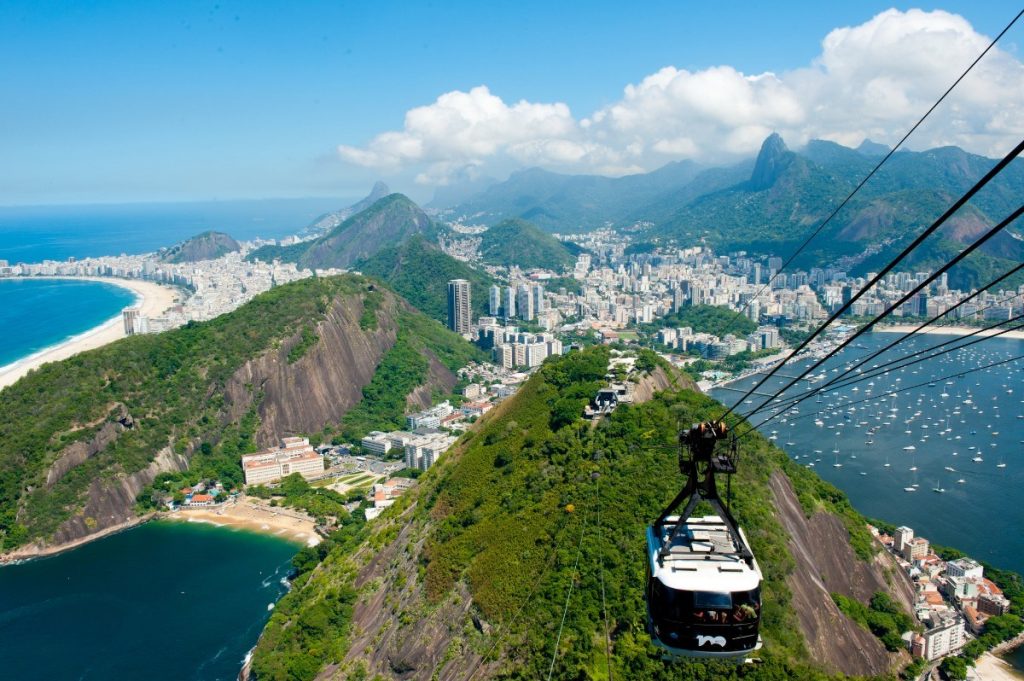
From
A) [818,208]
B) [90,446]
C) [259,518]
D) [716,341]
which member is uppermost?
[818,208]

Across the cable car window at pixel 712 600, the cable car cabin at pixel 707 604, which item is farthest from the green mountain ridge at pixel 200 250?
the cable car window at pixel 712 600

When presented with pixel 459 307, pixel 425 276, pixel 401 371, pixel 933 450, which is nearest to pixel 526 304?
pixel 459 307

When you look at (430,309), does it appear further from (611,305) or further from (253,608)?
(253,608)

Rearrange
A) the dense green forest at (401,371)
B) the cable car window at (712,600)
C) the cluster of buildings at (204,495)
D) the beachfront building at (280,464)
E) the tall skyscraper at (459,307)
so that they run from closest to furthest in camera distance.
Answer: the cable car window at (712,600)
the cluster of buildings at (204,495)
the beachfront building at (280,464)
the dense green forest at (401,371)
the tall skyscraper at (459,307)

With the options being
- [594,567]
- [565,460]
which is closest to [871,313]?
[565,460]

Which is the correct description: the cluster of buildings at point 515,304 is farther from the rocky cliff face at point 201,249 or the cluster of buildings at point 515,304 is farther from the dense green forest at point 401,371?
the rocky cliff face at point 201,249

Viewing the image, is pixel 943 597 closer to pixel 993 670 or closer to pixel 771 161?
pixel 993 670
